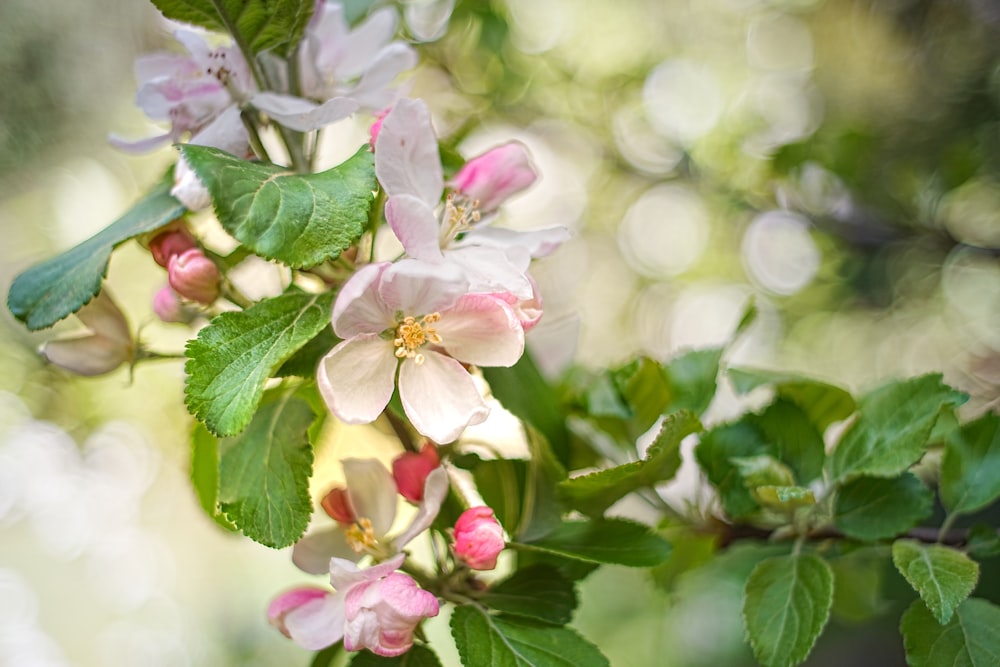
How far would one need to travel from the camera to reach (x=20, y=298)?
43cm

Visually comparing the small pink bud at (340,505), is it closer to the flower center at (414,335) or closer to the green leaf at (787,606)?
the flower center at (414,335)

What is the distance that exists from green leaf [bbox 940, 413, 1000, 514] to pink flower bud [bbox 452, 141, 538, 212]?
324 millimetres

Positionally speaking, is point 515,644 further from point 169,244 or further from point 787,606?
point 169,244

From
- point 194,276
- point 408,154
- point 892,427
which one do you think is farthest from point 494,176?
point 892,427

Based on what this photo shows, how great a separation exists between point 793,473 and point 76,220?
3.30ft

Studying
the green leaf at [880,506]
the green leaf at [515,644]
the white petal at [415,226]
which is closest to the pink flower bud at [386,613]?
the green leaf at [515,644]

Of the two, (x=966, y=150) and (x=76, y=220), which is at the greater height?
(x=966, y=150)

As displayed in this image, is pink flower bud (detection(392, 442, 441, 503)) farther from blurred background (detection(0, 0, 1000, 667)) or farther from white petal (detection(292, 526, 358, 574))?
blurred background (detection(0, 0, 1000, 667))

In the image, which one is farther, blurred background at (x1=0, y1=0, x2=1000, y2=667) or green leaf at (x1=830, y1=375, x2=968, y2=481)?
blurred background at (x1=0, y1=0, x2=1000, y2=667)

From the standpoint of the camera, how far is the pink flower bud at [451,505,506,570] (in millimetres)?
409

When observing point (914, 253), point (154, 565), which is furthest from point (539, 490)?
point (154, 565)

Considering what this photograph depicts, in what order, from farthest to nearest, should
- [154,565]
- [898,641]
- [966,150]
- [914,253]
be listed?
1. [154,565]
2. [898,641]
3. [914,253]
4. [966,150]

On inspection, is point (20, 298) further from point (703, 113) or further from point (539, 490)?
point (703, 113)

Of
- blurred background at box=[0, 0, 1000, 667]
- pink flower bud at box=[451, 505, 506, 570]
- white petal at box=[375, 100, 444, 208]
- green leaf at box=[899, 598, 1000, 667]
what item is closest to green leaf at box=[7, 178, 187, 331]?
white petal at box=[375, 100, 444, 208]
